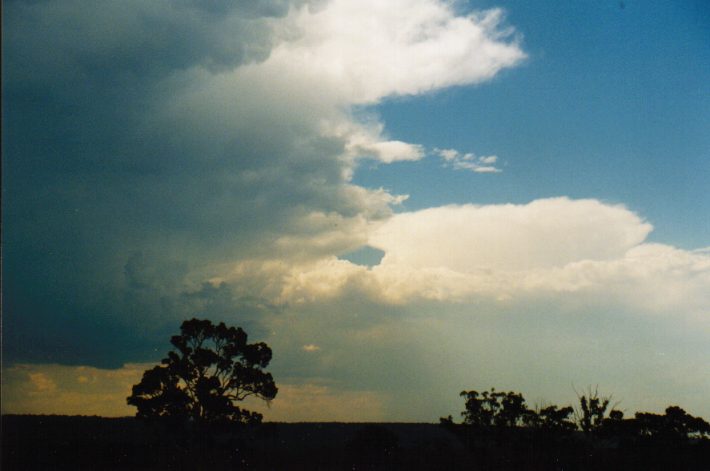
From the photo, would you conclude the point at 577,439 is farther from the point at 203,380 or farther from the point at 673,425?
the point at 203,380

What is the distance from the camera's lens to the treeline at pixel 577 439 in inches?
1820

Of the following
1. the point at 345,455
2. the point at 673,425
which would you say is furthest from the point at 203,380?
the point at 673,425

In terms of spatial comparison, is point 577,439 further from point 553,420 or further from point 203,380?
point 203,380

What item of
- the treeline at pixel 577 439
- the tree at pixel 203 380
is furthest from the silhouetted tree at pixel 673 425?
the tree at pixel 203 380

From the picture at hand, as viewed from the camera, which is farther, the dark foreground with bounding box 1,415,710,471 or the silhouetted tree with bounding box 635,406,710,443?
the silhouetted tree with bounding box 635,406,710,443

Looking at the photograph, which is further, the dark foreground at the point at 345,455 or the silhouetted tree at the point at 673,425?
the silhouetted tree at the point at 673,425

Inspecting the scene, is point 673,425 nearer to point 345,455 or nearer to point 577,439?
point 577,439

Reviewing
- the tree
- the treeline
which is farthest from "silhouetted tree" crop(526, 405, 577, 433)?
the tree

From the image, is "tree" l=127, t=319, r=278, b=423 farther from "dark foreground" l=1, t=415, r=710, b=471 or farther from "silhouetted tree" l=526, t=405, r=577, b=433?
"silhouetted tree" l=526, t=405, r=577, b=433

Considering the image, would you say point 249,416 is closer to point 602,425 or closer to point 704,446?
point 602,425

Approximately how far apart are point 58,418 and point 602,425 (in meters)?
113

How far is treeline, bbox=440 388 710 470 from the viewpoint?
4622 centimetres

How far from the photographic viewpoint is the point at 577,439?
55688 mm

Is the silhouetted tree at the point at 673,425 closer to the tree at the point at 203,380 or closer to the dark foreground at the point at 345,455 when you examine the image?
the dark foreground at the point at 345,455
